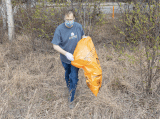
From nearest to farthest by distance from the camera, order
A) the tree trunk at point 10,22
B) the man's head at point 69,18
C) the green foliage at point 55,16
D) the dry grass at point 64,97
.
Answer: the man's head at point 69,18 → the dry grass at point 64,97 → the green foliage at point 55,16 → the tree trunk at point 10,22

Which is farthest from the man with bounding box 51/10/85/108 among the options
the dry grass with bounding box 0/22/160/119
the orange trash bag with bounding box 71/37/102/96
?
the dry grass with bounding box 0/22/160/119

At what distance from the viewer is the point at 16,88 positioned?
2967 millimetres

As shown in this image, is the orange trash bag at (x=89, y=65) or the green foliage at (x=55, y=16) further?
the green foliage at (x=55, y=16)

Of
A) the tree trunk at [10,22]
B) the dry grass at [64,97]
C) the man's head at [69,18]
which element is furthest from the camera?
the tree trunk at [10,22]

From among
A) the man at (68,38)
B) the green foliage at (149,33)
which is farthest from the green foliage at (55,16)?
the man at (68,38)

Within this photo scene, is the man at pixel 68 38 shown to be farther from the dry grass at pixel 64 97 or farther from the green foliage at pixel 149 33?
the green foliage at pixel 149 33

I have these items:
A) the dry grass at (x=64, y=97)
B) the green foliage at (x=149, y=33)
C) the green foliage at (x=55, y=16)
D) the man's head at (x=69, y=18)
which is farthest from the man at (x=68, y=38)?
the green foliage at (x=55, y=16)

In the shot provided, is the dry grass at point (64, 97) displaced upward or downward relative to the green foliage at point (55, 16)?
downward

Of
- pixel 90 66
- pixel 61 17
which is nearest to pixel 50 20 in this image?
pixel 61 17

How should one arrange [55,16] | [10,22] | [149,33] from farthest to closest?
[10,22], [55,16], [149,33]

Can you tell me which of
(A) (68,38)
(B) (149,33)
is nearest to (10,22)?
(A) (68,38)

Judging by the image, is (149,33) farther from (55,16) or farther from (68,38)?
(55,16)

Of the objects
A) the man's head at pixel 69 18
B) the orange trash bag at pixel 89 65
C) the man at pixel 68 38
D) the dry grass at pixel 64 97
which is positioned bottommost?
the dry grass at pixel 64 97

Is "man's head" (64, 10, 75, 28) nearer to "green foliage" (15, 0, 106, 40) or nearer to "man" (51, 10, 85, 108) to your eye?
"man" (51, 10, 85, 108)
